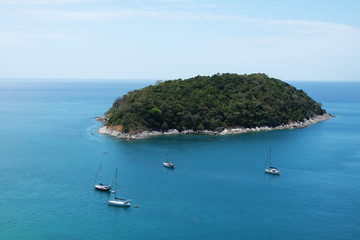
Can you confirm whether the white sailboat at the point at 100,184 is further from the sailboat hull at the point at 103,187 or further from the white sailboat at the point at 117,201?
the white sailboat at the point at 117,201

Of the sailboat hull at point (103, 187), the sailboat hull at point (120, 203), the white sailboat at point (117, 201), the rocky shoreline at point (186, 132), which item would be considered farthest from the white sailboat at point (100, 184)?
the rocky shoreline at point (186, 132)

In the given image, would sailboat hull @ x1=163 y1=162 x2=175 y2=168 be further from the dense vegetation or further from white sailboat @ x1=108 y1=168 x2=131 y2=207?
the dense vegetation

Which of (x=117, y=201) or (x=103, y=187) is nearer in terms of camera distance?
(x=117, y=201)

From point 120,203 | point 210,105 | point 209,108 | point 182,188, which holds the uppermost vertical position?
point 210,105

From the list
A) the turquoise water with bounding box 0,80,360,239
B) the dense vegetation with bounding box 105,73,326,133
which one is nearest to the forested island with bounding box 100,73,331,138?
the dense vegetation with bounding box 105,73,326,133

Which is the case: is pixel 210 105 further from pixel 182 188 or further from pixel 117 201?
pixel 117 201

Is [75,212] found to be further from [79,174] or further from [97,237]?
[79,174]

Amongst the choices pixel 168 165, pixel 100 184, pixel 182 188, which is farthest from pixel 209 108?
pixel 100 184
